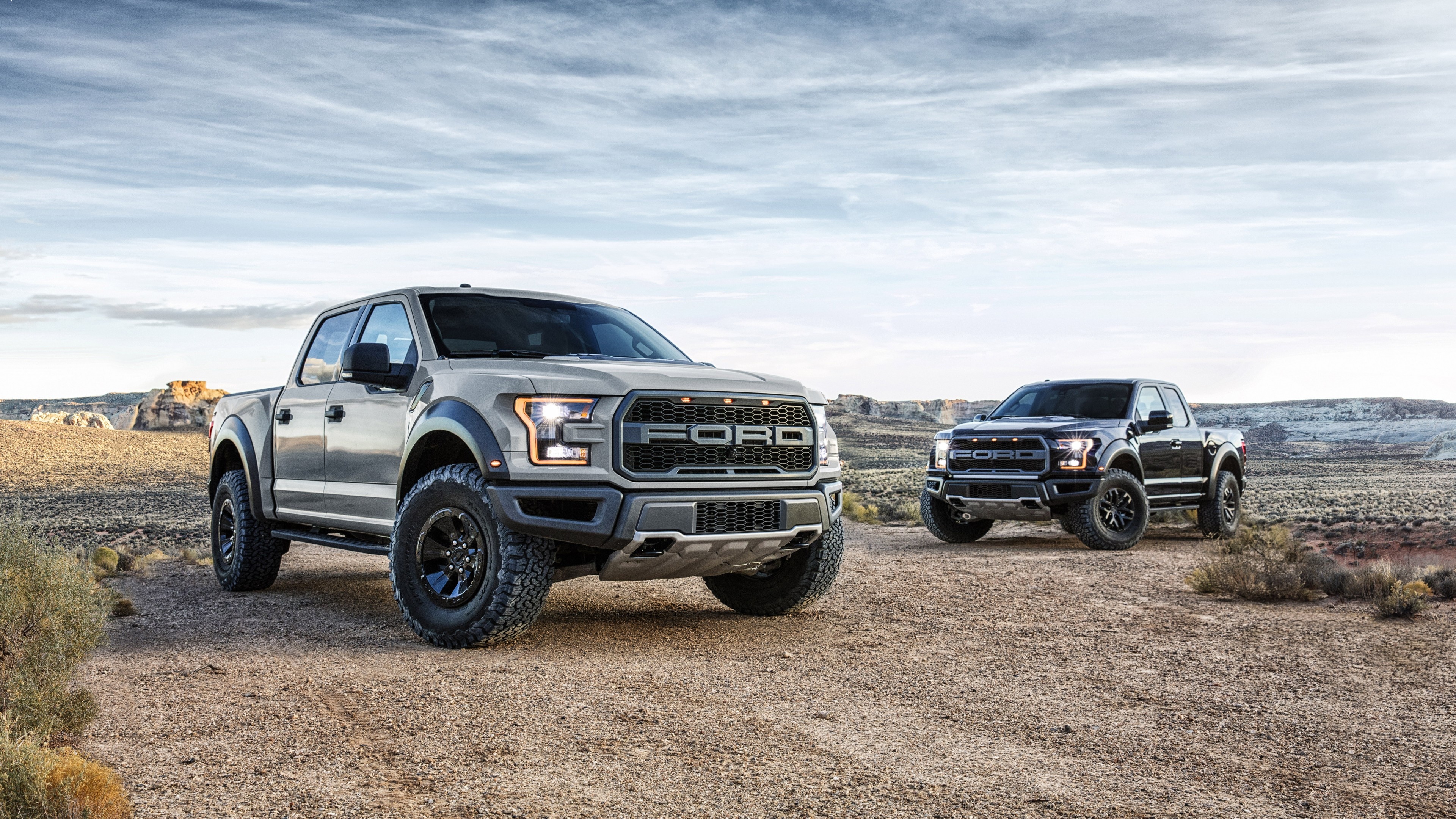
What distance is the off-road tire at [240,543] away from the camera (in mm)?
9445

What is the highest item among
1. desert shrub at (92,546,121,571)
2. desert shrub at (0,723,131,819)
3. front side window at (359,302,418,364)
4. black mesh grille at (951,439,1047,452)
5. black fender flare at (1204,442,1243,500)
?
front side window at (359,302,418,364)

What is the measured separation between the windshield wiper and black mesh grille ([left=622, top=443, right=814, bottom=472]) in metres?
1.24

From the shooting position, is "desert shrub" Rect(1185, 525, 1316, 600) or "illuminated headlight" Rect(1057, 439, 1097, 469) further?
"illuminated headlight" Rect(1057, 439, 1097, 469)

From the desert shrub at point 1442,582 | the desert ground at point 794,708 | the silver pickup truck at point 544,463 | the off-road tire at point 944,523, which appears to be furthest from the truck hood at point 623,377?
the off-road tire at point 944,523

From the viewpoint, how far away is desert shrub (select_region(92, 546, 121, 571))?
12617mm

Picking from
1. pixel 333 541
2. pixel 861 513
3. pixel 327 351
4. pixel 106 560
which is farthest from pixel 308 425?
pixel 861 513

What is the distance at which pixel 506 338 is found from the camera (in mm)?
7590

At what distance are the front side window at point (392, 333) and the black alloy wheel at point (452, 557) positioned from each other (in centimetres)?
118

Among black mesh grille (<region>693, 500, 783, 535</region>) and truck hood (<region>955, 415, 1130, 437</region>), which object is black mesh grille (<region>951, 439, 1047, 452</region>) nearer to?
truck hood (<region>955, 415, 1130, 437</region>)

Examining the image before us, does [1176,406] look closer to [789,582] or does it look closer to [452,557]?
[789,582]

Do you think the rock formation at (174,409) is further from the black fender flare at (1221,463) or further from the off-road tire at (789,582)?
the off-road tire at (789,582)

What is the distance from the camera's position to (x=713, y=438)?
6566mm

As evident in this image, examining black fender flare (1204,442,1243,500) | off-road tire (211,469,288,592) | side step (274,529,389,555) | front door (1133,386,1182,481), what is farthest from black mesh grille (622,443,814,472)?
black fender flare (1204,442,1243,500)

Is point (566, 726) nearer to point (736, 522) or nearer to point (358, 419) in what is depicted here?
point (736, 522)
